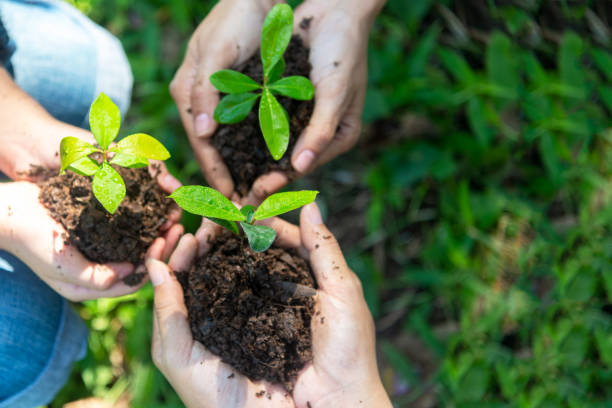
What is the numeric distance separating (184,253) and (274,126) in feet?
1.54

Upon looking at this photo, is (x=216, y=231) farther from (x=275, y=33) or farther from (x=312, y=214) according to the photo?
(x=275, y=33)

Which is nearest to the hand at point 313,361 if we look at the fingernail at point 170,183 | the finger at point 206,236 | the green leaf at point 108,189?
the finger at point 206,236

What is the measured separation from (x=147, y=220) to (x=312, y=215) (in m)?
0.48

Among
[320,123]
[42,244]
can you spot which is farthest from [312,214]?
[42,244]

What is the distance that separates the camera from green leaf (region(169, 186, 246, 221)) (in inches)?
37.8

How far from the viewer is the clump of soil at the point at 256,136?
1380 millimetres

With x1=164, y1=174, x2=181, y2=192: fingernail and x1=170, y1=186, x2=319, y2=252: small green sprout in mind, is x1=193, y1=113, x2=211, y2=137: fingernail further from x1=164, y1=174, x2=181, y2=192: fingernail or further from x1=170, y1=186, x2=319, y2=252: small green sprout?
x1=170, y1=186, x2=319, y2=252: small green sprout

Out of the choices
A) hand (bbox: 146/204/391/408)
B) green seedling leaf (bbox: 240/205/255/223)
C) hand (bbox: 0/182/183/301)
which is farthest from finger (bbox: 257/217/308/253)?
hand (bbox: 0/182/183/301)

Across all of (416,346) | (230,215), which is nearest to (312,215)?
(230,215)

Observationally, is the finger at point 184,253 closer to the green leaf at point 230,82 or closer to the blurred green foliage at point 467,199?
the green leaf at point 230,82

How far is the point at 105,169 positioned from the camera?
1.00m

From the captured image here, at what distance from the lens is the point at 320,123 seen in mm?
1339

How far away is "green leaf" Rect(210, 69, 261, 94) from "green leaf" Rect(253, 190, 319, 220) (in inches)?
13.0

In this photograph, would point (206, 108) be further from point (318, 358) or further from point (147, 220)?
point (318, 358)
